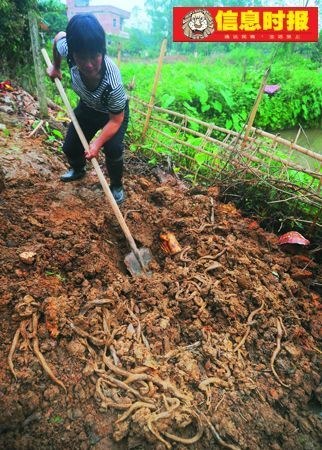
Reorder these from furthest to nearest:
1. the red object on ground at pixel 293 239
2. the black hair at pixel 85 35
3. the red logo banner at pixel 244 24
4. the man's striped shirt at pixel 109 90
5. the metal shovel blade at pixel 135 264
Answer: the red logo banner at pixel 244 24, the red object on ground at pixel 293 239, the metal shovel blade at pixel 135 264, the man's striped shirt at pixel 109 90, the black hair at pixel 85 35

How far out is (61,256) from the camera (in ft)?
8.87

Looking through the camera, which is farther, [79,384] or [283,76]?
[283,76]

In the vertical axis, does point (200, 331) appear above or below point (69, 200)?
below

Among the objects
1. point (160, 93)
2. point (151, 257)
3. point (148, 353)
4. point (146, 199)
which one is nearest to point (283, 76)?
point (160, 93)

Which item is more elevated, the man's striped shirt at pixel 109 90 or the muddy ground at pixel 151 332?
the man's striped shirt at pixel 109 90

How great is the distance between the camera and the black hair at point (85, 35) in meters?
2.29

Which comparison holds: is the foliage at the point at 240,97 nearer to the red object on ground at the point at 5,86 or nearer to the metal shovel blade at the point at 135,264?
the red object on ground at the point at 5,86

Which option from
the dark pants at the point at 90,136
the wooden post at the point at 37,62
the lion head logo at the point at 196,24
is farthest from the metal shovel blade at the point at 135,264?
the lion head logo at the point at 196,24

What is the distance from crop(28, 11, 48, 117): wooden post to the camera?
4.45 meters

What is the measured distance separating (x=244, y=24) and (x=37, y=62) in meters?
3.01

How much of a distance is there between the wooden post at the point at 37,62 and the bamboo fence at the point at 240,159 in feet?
4.98

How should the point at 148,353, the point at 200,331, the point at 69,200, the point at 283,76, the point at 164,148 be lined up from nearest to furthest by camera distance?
the point at 148,353
the point at 200,331
the point at 69,200
the point at 164,148
the point at 283,76

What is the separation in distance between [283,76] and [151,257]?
11878 mm

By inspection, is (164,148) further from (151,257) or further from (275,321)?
(275,321)
